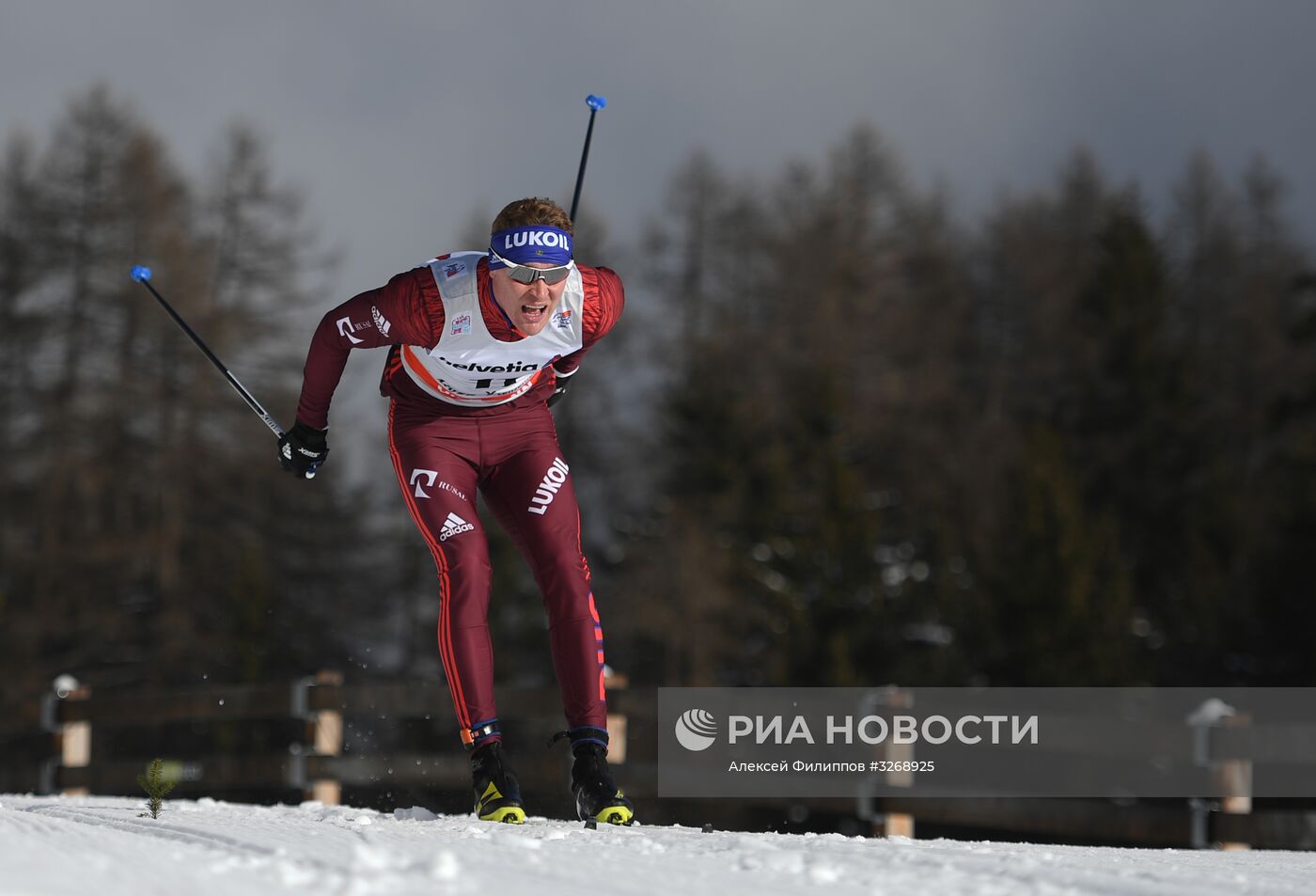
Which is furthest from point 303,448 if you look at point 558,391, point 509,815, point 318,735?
point 318,735

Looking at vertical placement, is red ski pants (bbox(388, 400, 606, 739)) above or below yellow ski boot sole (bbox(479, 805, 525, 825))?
above

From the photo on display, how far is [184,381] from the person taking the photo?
99.2ft

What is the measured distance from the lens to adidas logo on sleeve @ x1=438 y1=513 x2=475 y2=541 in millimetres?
4836

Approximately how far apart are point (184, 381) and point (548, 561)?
88.1ft

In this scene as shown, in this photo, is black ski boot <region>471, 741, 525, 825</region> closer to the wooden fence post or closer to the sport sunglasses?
the sport sunglasses

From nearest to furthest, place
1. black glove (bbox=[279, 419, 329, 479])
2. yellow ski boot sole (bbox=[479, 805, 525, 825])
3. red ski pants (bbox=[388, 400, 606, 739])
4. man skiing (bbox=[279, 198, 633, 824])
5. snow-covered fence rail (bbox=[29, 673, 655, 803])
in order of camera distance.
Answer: yellow ski boot sole (bbox=[479, 805, 525, 825]) → man skiing (bbox=[279, 198, 633, 824]) → red ski pants (bbox=[388, 400, 606, 739]) → black glove (bbox=[279, 419, 329, 479]) → snow-covered fence rail (bbox=[29, 673, 655, 803])

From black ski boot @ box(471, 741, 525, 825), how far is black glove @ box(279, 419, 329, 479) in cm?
109

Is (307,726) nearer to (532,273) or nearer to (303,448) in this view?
(303,448)

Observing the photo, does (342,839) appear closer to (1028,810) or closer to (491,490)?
(491,490)

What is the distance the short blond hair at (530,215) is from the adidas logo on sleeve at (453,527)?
89 centimetres

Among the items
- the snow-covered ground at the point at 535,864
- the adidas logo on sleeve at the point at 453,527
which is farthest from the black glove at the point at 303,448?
the snow-covered ground at the point at 535,864

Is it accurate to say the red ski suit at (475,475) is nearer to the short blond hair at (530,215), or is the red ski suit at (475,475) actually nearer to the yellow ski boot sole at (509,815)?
the short blond hair at (530,215)

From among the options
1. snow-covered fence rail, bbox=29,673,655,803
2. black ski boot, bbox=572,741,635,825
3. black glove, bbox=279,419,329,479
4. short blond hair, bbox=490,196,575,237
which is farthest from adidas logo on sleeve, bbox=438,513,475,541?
snow-covered fence rail, bbox=29,673,655,803

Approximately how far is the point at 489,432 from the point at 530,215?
29.7 inches
